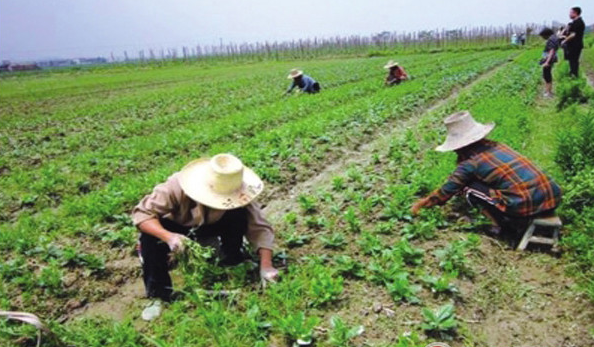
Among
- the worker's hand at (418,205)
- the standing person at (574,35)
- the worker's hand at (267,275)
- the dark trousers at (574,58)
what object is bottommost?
the worker's hand at (267,275)

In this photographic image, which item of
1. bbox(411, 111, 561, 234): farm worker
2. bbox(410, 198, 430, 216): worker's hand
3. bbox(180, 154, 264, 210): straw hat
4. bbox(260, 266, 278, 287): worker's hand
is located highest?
bbox(180, 154, 264, 210): straw hat

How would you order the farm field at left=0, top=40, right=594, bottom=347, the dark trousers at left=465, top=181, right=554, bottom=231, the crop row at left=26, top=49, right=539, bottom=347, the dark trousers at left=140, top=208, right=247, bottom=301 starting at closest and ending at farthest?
1. the crop row at left=26, top=49, right=539, bottom=347
2. the farm field at left=0, top=40, right=594, bottom=347
3. the dark trousers at left=140, top=208, right=247, bottom=301
4. the dark trousers at left=465, top=181, right=554, bottom=231

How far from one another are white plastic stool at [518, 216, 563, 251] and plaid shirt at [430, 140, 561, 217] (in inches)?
4.1

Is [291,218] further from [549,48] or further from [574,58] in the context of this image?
[574,58]

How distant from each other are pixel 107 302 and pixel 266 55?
2674 inches

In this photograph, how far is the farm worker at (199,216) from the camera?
3.65m

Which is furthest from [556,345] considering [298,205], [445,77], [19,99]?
[19,99]

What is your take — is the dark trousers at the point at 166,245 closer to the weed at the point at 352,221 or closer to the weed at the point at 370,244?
the weed at the point at 370,244

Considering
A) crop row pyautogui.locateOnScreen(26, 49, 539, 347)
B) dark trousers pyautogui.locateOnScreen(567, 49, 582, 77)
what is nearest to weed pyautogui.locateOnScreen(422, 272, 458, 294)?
crop row pyautogui.locateOnScreen(26, 49, 539, 347)

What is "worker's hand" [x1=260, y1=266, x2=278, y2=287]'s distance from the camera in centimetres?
398

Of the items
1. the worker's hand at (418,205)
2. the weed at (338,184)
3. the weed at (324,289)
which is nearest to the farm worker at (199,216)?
the weed at (324,289)

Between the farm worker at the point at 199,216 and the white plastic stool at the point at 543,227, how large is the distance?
2.56m

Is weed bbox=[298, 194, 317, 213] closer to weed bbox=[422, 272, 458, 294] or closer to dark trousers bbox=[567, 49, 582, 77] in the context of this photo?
weed bbox=[422, 272, 458, 294]

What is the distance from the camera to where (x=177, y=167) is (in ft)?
26.3
